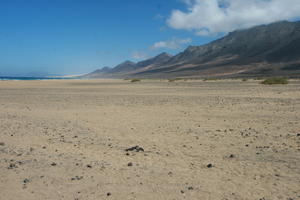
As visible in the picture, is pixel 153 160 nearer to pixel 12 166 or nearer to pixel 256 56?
pixel 12 166

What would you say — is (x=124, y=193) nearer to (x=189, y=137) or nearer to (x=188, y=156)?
(x=188, y=156)

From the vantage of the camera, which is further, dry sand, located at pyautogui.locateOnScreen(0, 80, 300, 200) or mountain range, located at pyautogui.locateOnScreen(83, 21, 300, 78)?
mountain range, located at pyautogui.locateOnScreen(83, 21, 300, 78)

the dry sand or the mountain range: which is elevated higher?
the mountain range

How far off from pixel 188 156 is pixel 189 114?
6.23 m

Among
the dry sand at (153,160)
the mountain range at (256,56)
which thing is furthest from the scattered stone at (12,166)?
the mountain range at (256,56)

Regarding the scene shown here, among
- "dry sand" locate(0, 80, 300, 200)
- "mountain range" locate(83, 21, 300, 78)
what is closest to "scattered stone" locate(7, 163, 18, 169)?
"dry sand" locate(0, 80, 300, 200)

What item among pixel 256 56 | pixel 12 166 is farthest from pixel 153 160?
pixel 256 56

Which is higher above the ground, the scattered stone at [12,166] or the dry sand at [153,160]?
the scattered stone at [12,166]

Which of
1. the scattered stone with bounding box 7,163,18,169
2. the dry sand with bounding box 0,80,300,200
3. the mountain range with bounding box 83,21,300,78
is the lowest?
the dry sand with bounding box 0,80,300,200

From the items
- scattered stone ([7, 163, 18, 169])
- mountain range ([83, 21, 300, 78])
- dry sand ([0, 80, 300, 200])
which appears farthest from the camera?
mountain range ([83, 21, 300, 78])

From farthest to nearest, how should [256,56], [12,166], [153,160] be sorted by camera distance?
[256,56] → [153,160] → [12,166]

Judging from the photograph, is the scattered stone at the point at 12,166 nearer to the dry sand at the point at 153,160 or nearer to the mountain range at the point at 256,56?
the dry sand at the point at 153,160

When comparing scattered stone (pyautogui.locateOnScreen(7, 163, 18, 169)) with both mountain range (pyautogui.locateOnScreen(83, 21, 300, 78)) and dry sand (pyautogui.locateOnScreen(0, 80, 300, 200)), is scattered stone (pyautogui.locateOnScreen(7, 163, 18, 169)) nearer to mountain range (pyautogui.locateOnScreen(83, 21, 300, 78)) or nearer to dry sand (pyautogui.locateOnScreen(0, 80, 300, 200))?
dry sand (pyautogui.locateOnScreen(0, 80, 300, 200))

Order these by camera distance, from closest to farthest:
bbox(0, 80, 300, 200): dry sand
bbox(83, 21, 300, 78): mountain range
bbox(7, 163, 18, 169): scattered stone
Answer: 1. bbox(0, 80, 300, 200): dry sand
2. bbox(7, 163, 18, 169): scattered stone
3. bbox(83, 21, 300, 78): mountain range
